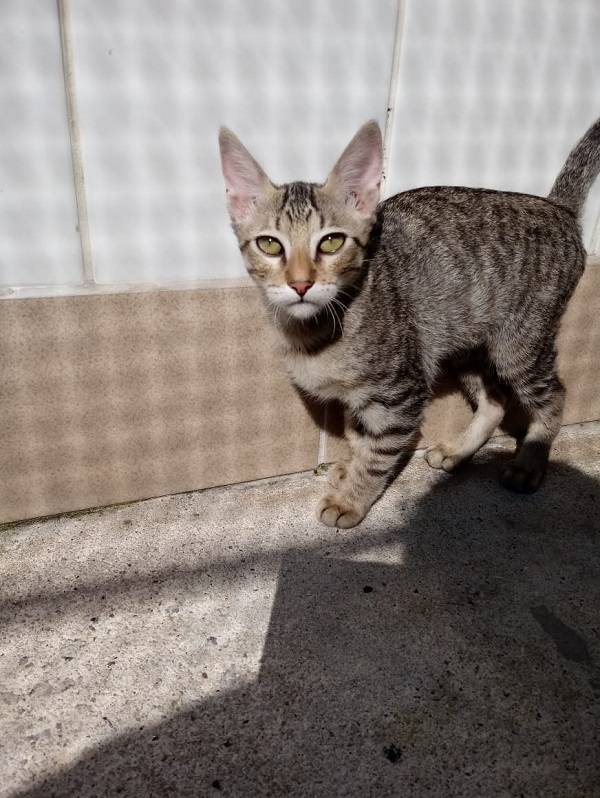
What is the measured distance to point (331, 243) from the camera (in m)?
1.83

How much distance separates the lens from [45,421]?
2.07m

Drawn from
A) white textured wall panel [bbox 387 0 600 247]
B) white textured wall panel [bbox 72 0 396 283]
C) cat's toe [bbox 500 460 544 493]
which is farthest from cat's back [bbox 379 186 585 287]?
cat's toe [bbox 500 460 544 493]

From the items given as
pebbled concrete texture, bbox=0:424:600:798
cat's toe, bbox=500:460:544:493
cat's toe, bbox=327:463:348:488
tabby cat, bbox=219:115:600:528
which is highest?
tabby cat, bbox=219:115:600:528

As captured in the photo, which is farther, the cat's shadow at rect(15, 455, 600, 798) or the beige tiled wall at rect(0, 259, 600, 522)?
the beige tiled wall at rect(0, 259, 600, 522)

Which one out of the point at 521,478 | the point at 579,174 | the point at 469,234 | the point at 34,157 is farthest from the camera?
the point at 521,478

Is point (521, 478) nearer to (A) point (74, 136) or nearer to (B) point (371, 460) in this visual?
(B) point (371, 460)

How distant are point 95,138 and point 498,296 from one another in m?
1.46

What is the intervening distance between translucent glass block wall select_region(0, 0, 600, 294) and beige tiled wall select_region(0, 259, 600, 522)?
0.38ft

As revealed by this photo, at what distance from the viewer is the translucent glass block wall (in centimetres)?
173

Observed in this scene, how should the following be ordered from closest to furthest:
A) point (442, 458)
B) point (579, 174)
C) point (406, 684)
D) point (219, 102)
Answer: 1. point (406, 684)
2. point (219, 102)
3. point (579, 174)
4. point (442, 458)

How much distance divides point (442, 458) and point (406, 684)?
3.70 ft

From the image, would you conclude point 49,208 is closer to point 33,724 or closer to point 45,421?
point 45,421

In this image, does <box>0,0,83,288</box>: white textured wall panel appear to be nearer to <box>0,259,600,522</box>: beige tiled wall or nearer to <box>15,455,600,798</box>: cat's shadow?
A: <box>0,259,600,522</box>: beige tiled wall

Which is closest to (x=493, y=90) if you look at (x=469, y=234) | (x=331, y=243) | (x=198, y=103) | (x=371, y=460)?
(x=469, y=234)
